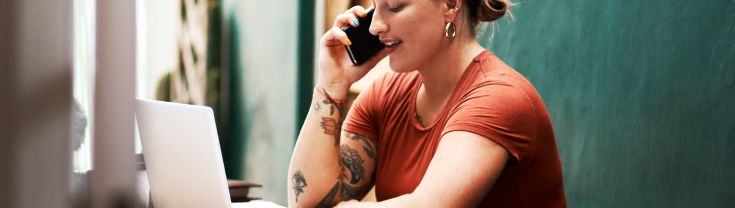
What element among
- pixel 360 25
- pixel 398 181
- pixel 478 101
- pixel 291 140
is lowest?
pixel 291 140

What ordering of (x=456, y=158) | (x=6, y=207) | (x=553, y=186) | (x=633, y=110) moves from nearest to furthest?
1. (x=6, y=207)
2. (x=456, y=158)
3. (x=553, y=186)
4. (x=633, y=110)

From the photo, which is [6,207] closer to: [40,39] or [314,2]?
[40,39]

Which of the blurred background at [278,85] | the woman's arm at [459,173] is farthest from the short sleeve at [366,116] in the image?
the blurred background at [278,85]

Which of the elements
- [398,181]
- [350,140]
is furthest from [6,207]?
[350,140]

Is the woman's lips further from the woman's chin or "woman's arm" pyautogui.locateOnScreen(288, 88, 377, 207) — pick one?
"woman's arm" pyautogui.locateOnScreen(288, 88, 377, 207)

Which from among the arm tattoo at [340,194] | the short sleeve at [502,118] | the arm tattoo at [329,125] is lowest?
the arm tattoo at [340,194]

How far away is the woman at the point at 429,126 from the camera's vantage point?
52.0 inches

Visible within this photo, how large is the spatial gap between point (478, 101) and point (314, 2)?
68.1 inches

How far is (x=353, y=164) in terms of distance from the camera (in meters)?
1.67

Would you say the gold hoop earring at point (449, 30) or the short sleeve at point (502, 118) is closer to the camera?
the short sleeve at point (502, 118)

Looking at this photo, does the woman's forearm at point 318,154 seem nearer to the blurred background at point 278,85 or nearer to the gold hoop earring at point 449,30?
the gold hoop earring at point 449,30

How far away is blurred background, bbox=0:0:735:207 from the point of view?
0.33m

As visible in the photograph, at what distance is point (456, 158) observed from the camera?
130 centimetres

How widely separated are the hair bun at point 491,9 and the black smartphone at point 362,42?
21cm
